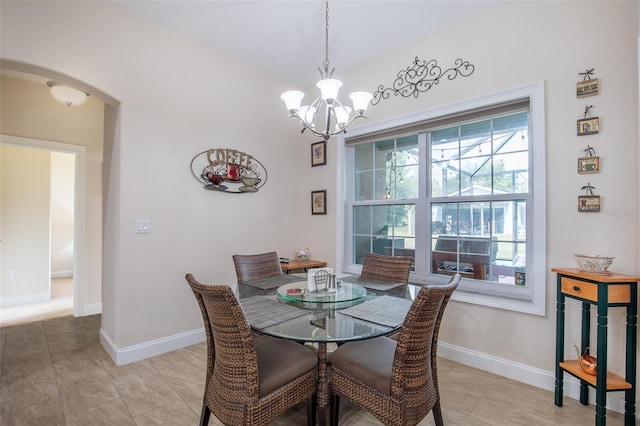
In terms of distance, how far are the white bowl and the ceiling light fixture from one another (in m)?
4.74

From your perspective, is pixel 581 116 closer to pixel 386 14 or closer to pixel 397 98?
pixel 397 98

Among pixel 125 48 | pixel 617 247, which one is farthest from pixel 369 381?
pixel 125 48

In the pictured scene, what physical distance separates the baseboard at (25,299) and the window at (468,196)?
184 inches

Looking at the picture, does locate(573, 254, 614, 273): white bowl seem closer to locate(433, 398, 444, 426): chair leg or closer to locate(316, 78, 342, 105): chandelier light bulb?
locate(433, 398, 444, 426): chair leg

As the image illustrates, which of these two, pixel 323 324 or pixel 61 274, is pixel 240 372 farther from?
pixel 61 274

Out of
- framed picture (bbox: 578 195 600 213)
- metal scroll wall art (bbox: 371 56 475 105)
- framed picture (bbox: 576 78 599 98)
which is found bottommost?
framed picture (bbox: 578 195 600 213)

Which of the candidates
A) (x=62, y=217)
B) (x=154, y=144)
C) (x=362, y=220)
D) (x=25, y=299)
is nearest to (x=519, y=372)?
(x=362, y=220)

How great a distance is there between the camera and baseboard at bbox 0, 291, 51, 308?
3.99m

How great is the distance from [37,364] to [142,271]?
108 cm

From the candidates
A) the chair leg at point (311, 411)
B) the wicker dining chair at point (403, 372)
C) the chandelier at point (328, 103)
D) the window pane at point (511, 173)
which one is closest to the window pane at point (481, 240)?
the window pane at point (511, 173)

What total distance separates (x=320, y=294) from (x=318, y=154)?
2291mm

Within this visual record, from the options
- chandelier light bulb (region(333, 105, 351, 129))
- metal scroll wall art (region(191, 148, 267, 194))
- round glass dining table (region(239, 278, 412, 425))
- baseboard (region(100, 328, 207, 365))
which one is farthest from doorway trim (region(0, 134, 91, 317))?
chandelier light bulb (region(333, 105, 351, 129))

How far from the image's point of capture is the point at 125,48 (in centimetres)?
255

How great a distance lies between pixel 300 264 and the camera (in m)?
3.51
